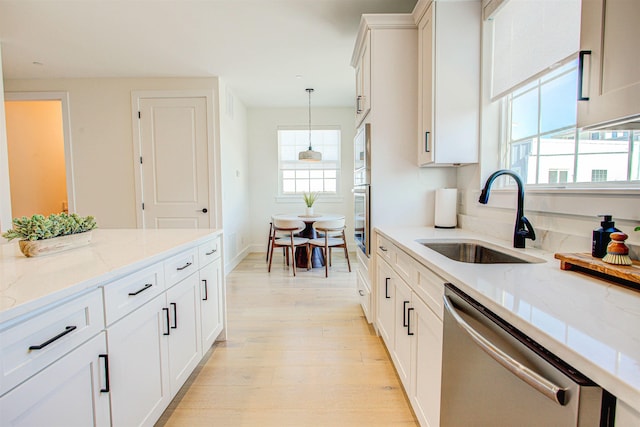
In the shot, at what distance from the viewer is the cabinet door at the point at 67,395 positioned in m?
0.73

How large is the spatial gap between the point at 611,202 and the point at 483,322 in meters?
0.78

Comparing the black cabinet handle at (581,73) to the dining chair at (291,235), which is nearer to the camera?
the black cabinet handle at (581,73)

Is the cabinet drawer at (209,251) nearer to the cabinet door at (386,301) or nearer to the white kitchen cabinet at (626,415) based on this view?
the cabinet door at (386,301)

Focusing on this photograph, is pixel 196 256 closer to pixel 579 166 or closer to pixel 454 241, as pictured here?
pixel 454 241

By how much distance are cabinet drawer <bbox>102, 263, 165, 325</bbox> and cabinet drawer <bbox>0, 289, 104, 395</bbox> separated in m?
0.05

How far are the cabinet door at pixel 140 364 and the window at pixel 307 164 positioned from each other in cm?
420

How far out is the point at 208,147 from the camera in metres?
3.78

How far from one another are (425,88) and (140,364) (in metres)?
2.24

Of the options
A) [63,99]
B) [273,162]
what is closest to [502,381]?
[273,162]

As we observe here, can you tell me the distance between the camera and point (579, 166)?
4.36 feet

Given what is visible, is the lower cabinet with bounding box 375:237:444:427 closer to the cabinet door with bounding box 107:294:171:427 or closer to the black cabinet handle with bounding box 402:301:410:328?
the black cabinet handle with bounding box 402:301:410:328

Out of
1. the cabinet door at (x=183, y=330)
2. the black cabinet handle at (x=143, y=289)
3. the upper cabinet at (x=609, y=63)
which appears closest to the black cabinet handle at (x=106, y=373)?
the black cabinet handle at (x=143, y=289)

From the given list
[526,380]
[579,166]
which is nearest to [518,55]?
[579,166]

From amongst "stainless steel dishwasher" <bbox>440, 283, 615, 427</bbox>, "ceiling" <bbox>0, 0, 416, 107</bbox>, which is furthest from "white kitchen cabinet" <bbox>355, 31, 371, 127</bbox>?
"stainless steel dishwasher" <bbox>440, 283, 615, 427</bbox>
